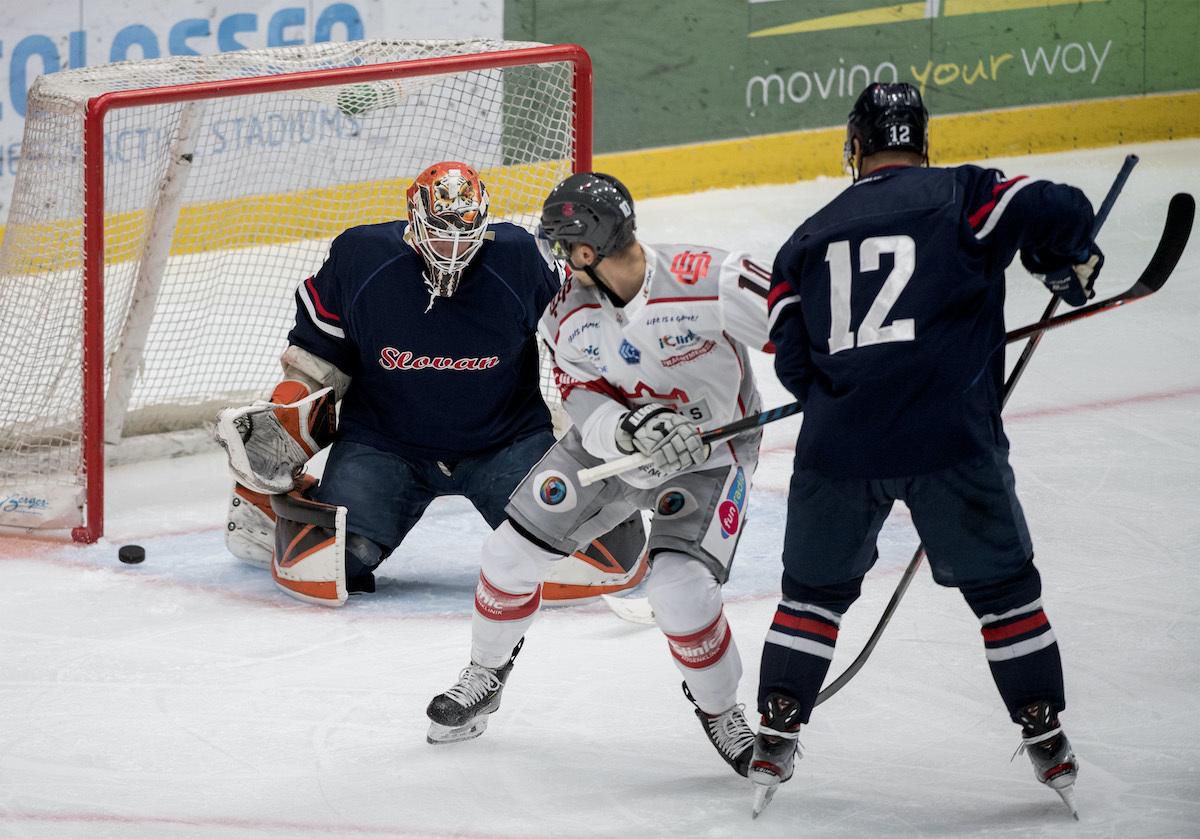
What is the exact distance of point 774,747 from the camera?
9.98ft

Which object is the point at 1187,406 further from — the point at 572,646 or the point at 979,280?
the point at 979,280

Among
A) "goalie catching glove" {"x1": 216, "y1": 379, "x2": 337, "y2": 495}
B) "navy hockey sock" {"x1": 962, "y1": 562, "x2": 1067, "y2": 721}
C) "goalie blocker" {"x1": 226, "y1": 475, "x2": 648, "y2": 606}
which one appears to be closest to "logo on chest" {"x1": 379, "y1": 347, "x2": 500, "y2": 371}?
"goalie catching glove" {"x1": 216, "y1": 379, "x2": 337, "y2": 495}

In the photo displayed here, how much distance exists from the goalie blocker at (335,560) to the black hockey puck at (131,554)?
35 cm

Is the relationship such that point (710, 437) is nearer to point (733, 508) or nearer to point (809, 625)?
point (733, 508)

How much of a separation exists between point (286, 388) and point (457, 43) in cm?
120

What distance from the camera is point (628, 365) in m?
3.19

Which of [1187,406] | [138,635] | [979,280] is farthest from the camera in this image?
[1187,406]

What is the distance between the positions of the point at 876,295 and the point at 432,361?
157cm

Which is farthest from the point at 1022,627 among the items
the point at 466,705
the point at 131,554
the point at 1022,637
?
the point at 131,554

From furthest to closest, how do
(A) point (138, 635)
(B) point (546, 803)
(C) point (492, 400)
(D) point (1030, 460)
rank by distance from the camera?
(D) point (1030, 460) < (C) point (492, 400) < (A) point (138, 635) < (B) point (546, 803)

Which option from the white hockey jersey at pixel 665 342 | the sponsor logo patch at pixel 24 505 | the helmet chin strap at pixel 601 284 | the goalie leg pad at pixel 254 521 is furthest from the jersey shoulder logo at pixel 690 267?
the sponsor logo patch at pixel 24 505

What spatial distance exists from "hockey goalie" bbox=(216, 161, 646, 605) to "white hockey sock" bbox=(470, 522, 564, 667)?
0.69 meters

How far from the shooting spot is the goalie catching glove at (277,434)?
419 centimetres

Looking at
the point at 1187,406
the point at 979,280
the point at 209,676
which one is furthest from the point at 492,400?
the point at 1187,406
